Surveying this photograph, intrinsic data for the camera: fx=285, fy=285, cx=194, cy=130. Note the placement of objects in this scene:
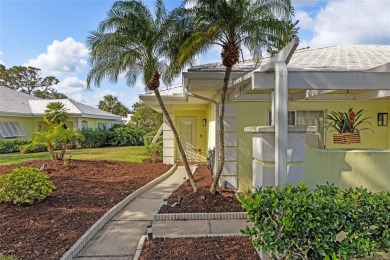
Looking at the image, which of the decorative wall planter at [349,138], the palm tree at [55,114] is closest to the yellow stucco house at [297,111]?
the decorative wall planter at [349,138]

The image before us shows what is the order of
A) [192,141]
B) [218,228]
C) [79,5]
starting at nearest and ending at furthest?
[218,228], [79,5], [192,141]

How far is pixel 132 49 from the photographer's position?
7539 millimetres

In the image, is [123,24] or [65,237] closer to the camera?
[65,237]

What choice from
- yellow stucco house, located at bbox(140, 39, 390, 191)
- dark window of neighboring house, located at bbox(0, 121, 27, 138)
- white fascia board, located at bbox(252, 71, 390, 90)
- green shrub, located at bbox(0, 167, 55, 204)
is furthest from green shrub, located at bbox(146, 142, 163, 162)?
dark window of neighboring house, located at bbox(0, 121, 27, 138)

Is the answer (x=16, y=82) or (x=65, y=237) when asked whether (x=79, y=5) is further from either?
(x=16, y=82)

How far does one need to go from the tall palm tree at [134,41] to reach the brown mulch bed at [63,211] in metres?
2.85

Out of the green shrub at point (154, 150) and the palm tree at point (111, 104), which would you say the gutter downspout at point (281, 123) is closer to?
the green shrub at point (154, 150)

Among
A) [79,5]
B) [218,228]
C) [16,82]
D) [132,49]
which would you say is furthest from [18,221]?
[16,82]

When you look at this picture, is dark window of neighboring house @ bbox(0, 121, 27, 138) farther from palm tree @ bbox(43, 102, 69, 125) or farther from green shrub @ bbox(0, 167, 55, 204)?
green shrub @ bbox(0, 167, 55, 204)

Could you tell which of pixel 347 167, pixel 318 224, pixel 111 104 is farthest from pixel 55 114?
pixel 111 104

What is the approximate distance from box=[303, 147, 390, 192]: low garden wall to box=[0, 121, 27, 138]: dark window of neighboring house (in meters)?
24.7

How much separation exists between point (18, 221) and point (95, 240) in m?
2.08

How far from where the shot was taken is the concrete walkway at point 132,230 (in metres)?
4.97

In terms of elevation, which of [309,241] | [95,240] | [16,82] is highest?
A: [16,82]
